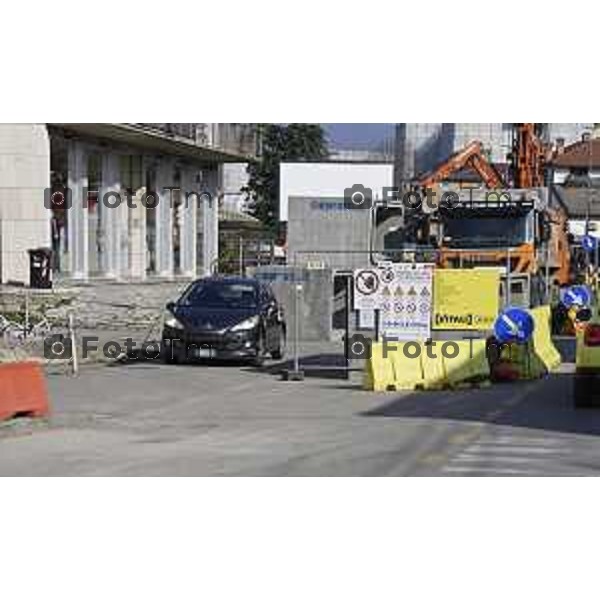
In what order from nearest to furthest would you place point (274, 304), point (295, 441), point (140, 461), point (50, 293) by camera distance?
point (140, 461) → point (295, 441) → point (274, 304) → point (50, 293)

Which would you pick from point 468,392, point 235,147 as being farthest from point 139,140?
point 468,392

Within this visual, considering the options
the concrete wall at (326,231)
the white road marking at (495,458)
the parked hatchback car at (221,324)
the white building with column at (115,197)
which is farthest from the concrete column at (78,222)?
the white road marking at (495,458)

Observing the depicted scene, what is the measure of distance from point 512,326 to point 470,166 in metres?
14.1

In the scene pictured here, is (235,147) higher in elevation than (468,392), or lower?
higher

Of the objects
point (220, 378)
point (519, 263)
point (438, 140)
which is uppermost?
point (438, 140)

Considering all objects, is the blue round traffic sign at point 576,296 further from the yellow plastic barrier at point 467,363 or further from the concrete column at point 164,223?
the concrete column at point 164,223

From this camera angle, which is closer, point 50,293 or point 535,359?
point 535,359

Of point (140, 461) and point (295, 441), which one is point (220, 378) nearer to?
point (295, 441)

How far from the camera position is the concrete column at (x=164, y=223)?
131 feet

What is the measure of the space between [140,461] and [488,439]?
12.0 feet

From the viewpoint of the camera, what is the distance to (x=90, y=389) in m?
17.1

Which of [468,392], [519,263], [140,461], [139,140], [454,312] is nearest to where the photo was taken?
[140,461]

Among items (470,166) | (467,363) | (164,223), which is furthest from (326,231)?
(467,363)

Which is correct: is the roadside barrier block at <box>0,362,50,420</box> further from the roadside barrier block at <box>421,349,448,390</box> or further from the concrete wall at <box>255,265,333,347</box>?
the concrete wall at <box>255,265,333,347</box>
